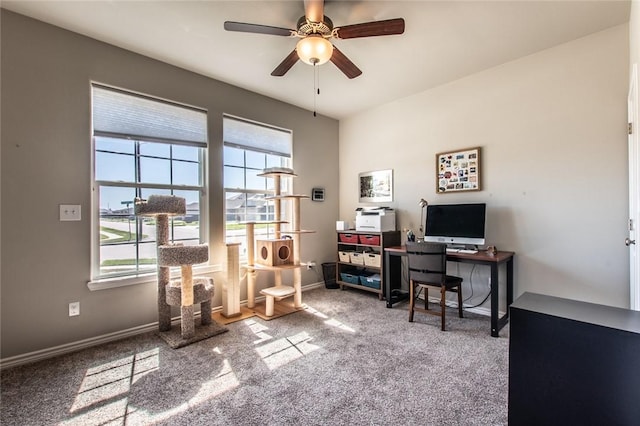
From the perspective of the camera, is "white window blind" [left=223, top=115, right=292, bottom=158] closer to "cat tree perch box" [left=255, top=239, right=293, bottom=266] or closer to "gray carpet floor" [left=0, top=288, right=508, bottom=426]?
"cat tree perch box" [left=255, top=239, right=293, bottom=266]

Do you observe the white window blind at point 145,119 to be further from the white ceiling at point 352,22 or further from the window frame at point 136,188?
the white ceiling at point 352,22

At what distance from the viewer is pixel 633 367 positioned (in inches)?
35.0

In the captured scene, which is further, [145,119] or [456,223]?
[456,223]

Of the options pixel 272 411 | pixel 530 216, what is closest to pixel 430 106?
pixel 530 216

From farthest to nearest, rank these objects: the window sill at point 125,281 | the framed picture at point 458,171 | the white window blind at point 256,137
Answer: the white window blind at point 256,137
the framed picture at point 458,171
the window sill at point 125,281

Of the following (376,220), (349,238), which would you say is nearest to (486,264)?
(376,220)

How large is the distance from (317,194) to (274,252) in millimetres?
1373

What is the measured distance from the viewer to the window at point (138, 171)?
2539 millimetres

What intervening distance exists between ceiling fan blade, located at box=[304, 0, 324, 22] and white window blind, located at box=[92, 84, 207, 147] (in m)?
1.73

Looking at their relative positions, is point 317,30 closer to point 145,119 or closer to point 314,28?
point 314,28

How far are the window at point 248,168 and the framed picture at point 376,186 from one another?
121 cm

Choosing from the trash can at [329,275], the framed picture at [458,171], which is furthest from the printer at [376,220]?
the trash can at [329,275]

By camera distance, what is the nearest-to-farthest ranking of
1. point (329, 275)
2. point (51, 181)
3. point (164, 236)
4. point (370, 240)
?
point (51, 181) → point (164, 236) → point (370, 240) → point (329, 275)

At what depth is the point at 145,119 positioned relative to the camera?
273 centimetres
